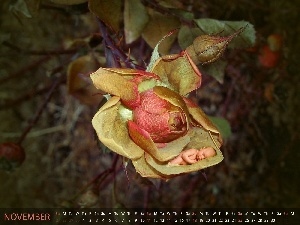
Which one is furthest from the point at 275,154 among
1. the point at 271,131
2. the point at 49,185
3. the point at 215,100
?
A: the point at 49,185

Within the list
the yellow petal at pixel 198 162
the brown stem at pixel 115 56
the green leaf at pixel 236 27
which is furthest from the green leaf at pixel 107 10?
the yellow petal at pixel 198 162

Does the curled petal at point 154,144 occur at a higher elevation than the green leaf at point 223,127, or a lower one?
higher

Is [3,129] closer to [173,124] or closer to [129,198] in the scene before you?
[129,198]

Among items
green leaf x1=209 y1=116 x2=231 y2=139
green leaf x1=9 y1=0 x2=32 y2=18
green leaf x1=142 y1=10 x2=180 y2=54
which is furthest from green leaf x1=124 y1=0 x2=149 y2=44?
green leaf x1=209 y1=116 x2=231 y2=139

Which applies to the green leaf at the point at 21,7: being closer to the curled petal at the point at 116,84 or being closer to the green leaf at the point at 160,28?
the green leaf at the point at 160,28

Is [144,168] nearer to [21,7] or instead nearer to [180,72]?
[180,72]

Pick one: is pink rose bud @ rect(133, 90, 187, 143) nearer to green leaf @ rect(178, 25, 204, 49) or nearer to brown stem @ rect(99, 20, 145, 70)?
brown stem @ rect(99, 20, 145, 70)

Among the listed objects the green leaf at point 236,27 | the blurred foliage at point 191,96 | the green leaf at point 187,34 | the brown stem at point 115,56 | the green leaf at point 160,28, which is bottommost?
the blurred foliage at point 191,96

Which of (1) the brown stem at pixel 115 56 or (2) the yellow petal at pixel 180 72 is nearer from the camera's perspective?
(2) the yellow petal at pixel 180 72
